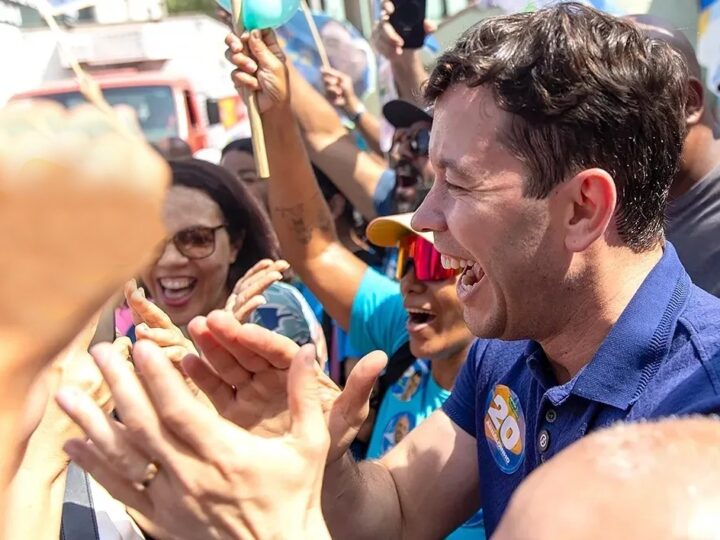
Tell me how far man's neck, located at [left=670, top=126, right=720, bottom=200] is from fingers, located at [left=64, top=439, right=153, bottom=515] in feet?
6.11

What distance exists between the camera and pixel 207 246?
2.85m

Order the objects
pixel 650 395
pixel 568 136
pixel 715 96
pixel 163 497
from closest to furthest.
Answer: pixel 163 497
pixel 650 395
pixel 568 136
pixel 715 96

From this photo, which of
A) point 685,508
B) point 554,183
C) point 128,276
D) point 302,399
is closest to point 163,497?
point 302,399

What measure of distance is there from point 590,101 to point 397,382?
48.3 inches

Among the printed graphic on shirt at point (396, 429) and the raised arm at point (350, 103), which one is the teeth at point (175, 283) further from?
the raised arm at point (350, 103)

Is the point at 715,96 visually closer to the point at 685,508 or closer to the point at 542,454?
the point at 542,454

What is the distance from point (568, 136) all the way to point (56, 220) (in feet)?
3.22

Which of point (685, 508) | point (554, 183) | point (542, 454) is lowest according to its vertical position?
point (542, 454)

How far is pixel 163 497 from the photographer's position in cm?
94

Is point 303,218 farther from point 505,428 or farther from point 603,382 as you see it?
point 603,382

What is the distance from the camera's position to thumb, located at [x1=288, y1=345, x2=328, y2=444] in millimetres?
1003

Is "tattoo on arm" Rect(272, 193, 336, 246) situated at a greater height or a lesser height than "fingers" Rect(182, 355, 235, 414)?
lesser

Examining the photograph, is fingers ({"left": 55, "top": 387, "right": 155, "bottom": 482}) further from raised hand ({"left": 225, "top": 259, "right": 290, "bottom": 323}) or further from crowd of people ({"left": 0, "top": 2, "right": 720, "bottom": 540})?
raised hand ({"left": 225, "top": 259, "right": 290, "bottom": 323})

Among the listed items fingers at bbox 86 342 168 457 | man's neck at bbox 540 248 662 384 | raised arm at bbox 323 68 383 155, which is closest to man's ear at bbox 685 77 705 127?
man's neck at bbox 540 248 662 384
